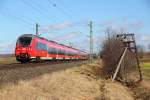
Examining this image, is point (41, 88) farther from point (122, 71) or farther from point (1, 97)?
point (122, 71)

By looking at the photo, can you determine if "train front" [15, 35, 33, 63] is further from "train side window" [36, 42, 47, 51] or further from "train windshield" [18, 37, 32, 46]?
"train side window" [36, 42, 47, 51]

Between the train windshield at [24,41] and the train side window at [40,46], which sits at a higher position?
the train windshield at [24,41]

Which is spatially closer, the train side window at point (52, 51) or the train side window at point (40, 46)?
A: the train side window at point (40, 46)

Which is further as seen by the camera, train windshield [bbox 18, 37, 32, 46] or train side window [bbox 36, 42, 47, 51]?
train side window [bbox 36, 42, 47, 51]

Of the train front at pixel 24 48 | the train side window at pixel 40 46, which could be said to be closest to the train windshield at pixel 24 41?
the train front at pixel 24 48

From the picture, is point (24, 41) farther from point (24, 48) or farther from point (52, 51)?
point (52, 51)

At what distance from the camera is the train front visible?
33.1 meters

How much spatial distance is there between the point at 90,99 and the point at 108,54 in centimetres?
2440

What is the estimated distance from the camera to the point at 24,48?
33.3 meters

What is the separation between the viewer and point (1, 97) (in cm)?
1155

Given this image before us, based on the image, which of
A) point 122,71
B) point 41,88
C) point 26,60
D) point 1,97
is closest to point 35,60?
point 26,60

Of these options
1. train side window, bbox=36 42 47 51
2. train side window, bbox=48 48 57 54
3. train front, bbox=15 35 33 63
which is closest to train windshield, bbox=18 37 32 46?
train front, bbox=15 35 33 63

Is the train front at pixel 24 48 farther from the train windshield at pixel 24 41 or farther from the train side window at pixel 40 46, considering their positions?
the train side window at pixel 40 46

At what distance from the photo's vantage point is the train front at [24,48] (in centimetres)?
3306
